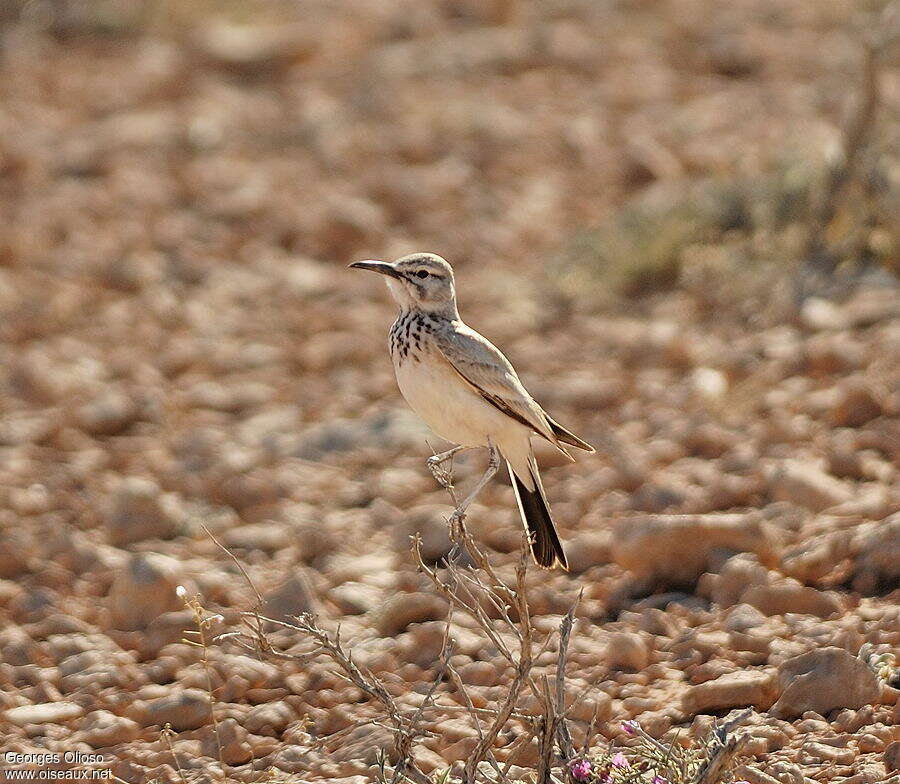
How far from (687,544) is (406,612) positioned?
1117 mm

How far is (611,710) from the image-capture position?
4363 mm

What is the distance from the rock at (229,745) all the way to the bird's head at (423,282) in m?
1.51

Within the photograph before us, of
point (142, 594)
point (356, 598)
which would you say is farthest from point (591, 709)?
point (142, 594)

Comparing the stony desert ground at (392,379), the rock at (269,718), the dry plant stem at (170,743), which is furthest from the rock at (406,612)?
the dry plant stem at (170,743)

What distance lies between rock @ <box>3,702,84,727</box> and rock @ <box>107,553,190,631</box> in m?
0.61

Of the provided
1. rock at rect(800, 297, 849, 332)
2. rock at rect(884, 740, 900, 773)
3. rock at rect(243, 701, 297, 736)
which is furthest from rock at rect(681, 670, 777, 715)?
rock at rect(800, 297, 849, 332)

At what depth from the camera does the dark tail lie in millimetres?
4445

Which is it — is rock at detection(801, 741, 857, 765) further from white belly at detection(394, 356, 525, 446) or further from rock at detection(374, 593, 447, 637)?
rock at detection(374, 593, 447, 637)

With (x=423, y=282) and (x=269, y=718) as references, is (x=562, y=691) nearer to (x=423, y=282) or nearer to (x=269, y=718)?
(x=269, y=718)

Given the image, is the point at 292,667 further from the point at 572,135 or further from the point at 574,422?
the point at 572,135

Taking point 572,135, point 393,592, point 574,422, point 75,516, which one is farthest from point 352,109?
point 393,592

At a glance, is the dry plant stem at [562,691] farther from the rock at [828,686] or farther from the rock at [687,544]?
the rock at [687,544]

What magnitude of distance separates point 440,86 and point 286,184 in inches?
79.3

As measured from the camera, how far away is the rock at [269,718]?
4.43 meters
